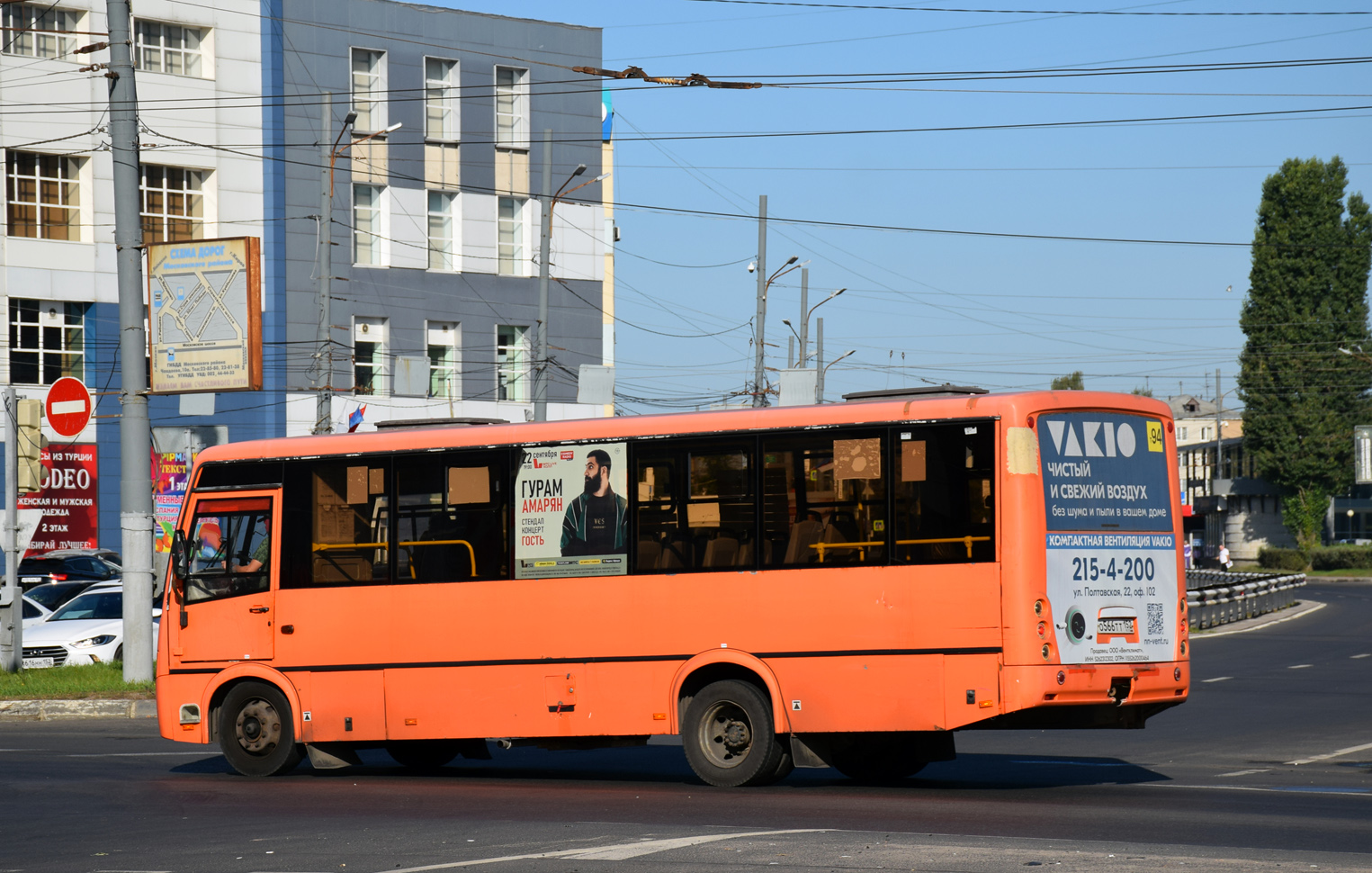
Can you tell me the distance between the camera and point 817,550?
1261cm

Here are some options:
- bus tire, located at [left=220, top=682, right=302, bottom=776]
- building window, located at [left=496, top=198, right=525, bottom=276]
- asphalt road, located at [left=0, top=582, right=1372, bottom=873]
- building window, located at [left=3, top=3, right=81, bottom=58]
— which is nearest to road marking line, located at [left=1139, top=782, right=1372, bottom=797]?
asphalt road, located at [left=0, top=582, right=1372, bottom=873]

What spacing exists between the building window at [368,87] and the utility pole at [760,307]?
11.9m

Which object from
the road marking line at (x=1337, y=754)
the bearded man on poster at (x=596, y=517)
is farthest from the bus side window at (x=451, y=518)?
the road marking line at (x=1337, y=754)

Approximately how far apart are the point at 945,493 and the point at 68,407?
14180 mm

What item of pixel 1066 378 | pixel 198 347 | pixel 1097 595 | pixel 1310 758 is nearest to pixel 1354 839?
pixel 1097 595

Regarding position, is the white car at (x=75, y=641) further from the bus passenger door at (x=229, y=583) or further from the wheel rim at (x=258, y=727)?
the wheel rim at (x=258, y=727)

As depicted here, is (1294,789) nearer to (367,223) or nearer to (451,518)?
(451,518)

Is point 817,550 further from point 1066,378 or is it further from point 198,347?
point 1066,378

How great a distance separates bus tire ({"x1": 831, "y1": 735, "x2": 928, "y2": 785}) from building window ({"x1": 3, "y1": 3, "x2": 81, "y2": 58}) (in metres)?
36.1

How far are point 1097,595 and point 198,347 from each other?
513 inches

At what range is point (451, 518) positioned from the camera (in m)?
14.1

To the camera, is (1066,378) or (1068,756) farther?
(1066,378)

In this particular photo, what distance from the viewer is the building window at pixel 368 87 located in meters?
48.2

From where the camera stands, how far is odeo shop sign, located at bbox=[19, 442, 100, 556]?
147 ft
